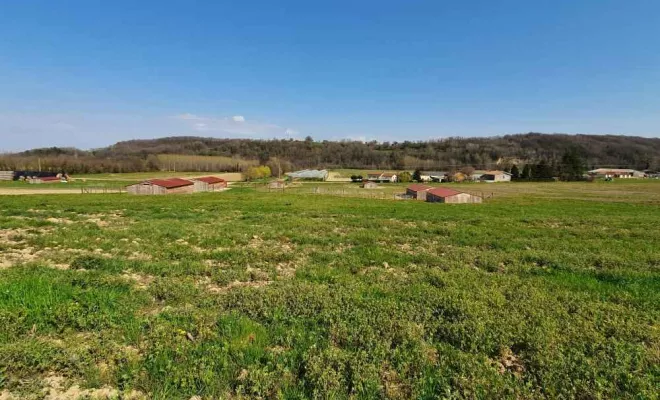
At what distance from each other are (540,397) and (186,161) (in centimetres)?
19316

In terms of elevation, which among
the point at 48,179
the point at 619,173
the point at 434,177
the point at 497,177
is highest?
the point at 48,179

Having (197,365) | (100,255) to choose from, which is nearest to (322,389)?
(197,365)

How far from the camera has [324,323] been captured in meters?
4.92

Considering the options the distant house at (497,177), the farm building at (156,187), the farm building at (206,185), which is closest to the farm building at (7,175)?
the farm building at (206,185)

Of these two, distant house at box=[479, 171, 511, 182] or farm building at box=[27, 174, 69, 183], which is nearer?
farm building at box=[27, 174, 69, 183]

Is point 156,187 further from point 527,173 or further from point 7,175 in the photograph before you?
point 527,173

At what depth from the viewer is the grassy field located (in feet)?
11.7

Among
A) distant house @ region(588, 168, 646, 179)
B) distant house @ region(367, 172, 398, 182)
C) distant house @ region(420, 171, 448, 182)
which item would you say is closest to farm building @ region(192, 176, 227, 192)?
distant house @ region(367, 172, 398, 182)

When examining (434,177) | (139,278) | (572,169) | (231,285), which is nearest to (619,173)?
(572,169)

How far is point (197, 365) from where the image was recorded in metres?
3.81

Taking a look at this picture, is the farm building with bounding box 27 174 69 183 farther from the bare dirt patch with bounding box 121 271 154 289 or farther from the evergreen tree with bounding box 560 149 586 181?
the evergreen tree with bounding box 560 149 586 181

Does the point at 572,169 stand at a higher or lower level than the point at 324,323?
higher

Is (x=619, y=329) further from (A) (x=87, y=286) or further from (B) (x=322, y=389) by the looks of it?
(A) (x=87, y=286)

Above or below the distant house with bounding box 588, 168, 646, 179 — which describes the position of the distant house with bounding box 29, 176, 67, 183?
above
